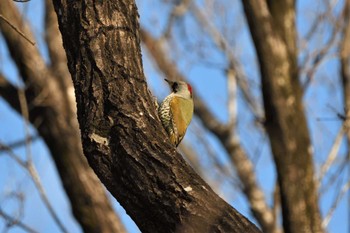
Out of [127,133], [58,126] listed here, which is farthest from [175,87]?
[127,133]

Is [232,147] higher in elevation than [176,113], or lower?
higher

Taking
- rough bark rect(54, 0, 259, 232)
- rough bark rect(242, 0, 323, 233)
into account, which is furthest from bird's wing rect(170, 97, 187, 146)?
rough bark rect(54, 0, 259, 232)

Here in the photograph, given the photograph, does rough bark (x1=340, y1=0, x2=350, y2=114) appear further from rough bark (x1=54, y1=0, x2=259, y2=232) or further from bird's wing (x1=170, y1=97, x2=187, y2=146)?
rough bark (x1=54, y1=0, x2=259, y2=232)

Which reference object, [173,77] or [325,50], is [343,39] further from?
[173,77]

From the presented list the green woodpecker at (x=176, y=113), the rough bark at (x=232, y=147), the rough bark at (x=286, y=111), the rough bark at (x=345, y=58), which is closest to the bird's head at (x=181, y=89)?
the green woodpecker at (x=176, y=113)

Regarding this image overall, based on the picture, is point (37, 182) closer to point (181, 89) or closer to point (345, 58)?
point (181, 89)

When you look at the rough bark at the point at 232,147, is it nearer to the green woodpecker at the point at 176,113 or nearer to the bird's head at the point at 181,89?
the bird's head at the point at 181,89

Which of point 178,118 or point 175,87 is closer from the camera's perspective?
point 178,118

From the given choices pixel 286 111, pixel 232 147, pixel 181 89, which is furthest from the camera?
pixel 232 147

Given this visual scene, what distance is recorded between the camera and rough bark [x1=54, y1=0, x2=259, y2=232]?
3.00 meters

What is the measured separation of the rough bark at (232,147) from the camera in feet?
22.3

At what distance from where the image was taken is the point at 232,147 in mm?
8547

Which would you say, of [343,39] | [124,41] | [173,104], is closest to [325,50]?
[343,39]

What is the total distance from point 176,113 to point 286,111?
1.10 meters
